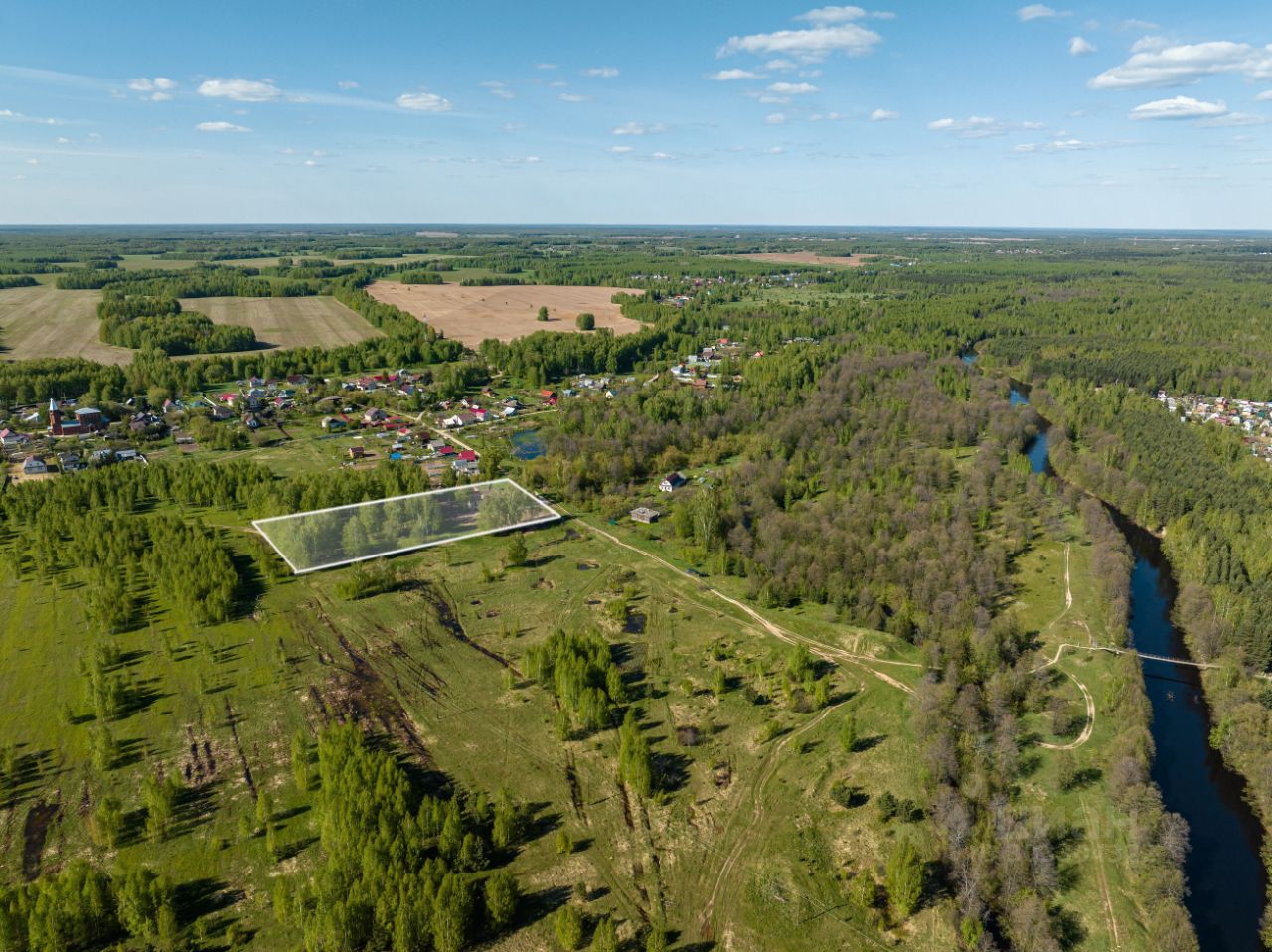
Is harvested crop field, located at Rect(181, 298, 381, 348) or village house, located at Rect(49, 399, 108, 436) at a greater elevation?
harvested crop field, located at Rect(181, 298, 381, 348)

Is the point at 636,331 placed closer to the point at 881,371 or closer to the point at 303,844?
the point at 881,371

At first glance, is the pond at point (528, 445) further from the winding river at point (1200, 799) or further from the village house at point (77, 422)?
the winding river at point (1200, 799)

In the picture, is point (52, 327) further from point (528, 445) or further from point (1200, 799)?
point (1200, 799)

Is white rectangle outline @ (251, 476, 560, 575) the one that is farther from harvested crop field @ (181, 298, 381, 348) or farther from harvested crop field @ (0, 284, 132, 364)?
harvested crop field @ (181, 298, 381, 348)

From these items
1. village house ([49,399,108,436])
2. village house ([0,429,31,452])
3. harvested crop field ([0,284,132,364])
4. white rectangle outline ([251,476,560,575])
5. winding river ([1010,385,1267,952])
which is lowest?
winding river ([1010,385,1267,952])


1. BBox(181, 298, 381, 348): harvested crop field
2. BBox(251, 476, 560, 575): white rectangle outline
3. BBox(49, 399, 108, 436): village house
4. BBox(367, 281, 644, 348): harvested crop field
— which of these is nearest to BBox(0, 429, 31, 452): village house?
BBox(49, 399, 108, 436): village house

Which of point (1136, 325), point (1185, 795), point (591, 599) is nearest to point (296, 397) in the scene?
point (591, 599)

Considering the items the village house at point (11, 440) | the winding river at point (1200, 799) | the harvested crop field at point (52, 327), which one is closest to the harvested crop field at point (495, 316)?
the harvested crop field at point (52, 327)
